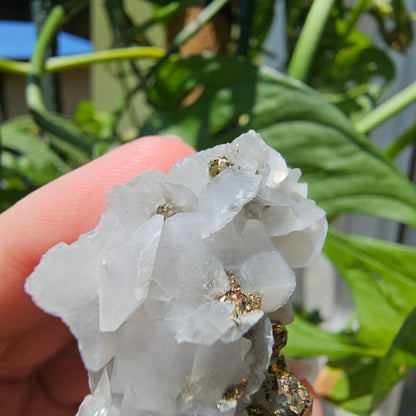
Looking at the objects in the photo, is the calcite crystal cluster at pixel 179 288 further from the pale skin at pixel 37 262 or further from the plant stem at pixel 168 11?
the plant stem at pixel 168 11

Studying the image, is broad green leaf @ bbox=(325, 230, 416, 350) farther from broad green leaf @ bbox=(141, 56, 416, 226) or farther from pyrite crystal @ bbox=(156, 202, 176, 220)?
pyrite crystal @ bbox=(156, 202, 176, 220)

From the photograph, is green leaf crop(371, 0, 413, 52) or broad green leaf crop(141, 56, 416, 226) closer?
broad green leaf crop(141, 56, 416, 226)

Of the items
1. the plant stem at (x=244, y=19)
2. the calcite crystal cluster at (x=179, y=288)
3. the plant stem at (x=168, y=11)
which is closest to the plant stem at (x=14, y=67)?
the plant stem at (x=168, y=11)

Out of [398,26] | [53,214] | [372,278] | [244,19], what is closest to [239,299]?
[53,214]

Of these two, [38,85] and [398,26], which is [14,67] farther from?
[398,26]

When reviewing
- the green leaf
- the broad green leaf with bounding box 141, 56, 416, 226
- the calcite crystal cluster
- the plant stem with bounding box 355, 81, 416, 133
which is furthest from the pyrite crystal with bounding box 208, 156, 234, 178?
the green leaf

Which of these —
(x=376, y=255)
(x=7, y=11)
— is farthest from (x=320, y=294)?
(x=7, y=11)
